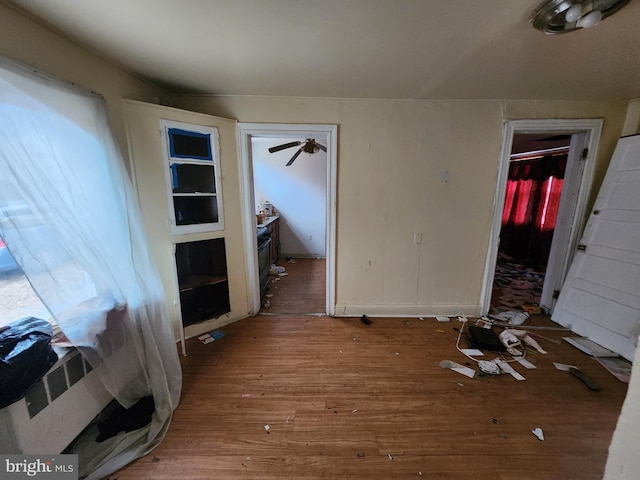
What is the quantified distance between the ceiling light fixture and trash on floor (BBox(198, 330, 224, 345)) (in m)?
3.19

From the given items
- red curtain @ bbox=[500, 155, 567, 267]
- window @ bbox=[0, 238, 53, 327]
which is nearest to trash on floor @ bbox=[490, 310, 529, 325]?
red curtain @ bbox=[500, 155, 567, 267]

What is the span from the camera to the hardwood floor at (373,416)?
1.33m

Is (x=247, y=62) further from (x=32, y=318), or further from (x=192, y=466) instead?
(x=192, y=466)

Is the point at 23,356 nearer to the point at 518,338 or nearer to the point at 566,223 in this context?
the point at 518,338

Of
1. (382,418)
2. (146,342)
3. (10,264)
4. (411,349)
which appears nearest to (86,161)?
(10,264)

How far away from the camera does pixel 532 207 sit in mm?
4867

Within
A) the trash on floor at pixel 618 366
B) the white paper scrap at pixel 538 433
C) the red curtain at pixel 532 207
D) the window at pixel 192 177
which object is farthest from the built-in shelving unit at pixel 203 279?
the red curtain at pixel 532 207

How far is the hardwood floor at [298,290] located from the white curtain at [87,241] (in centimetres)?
146

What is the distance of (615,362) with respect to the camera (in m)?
2.10

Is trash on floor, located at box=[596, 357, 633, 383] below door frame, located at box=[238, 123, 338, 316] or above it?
below

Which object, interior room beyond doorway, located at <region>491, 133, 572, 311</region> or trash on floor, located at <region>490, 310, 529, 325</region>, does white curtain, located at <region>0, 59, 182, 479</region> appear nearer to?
trash on floor, located at <region>490, 310, 529, 325</region>

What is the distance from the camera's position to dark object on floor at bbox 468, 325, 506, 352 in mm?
2266

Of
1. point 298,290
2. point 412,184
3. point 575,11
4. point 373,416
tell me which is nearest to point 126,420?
point 373,416

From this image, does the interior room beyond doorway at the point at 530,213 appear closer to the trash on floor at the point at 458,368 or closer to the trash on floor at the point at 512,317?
the trash on floor at the point at 512,317
